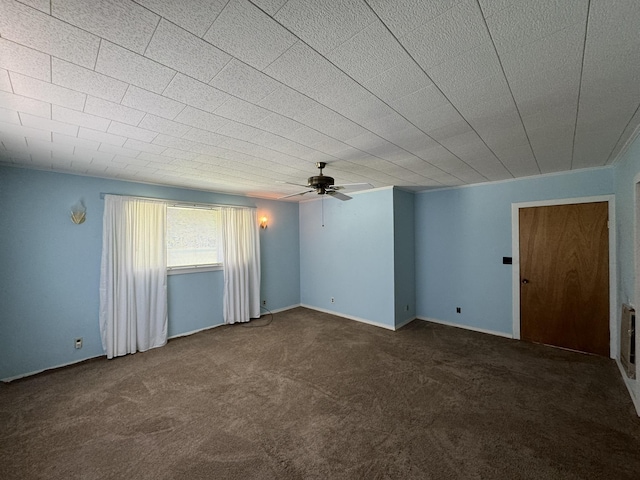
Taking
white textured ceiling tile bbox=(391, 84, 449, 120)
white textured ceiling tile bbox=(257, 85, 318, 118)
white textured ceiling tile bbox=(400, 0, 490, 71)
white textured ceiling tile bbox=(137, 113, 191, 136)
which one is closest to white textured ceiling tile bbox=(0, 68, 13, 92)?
white textured ceiling tile bbox=(137, 113, 191, 136)

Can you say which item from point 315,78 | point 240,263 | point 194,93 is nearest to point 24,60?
point 194,93

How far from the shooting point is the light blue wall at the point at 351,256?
4566mm

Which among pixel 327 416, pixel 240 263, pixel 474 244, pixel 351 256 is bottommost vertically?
pixel 327 416

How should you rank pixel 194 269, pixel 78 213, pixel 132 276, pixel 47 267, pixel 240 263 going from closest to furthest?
pixel 47 267 < pixel 78 213 < pixel 132 276 < pixel 194 269 < pixel 240 263

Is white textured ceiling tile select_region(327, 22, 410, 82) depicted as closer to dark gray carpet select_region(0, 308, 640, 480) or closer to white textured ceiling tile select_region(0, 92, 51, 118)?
white textured ceiling tile select_region(0, 92, 51, 118)

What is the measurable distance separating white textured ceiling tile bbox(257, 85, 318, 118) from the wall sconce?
3.31m

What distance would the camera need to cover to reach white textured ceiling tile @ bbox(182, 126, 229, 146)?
6.99ft

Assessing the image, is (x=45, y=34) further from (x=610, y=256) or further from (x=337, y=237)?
(x=610, y=256)

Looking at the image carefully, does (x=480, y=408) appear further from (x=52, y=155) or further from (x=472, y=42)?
(x=52, y=155)

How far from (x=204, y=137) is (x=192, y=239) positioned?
2.84 metres

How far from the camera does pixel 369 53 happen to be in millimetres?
1248

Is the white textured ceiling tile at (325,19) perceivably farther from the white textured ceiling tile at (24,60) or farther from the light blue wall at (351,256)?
the light blue wall at (351,256)

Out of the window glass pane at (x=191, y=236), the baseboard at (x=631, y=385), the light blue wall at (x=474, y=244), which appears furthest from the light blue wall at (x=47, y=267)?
the baseboard at (x=631, y=385)

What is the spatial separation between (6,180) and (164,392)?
3080 millimetres
